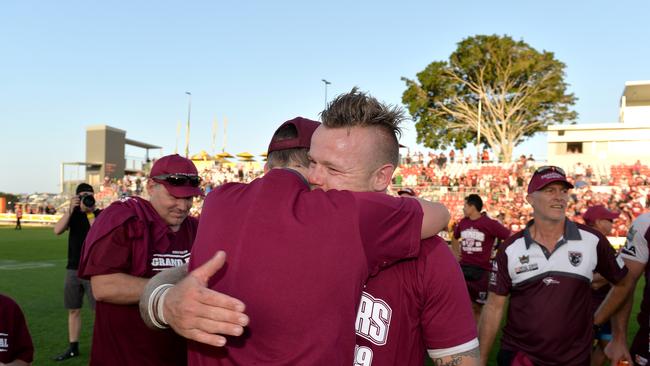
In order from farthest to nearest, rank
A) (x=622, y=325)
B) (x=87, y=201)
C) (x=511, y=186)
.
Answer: (x=511, y=186) → (x=87, y=201) → (x=622, y=325)

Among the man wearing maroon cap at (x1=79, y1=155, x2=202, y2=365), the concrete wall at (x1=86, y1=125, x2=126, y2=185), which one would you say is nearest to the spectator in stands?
the man wearing maroon cap at (x1=79, y1=155, x2=202, y2=365)

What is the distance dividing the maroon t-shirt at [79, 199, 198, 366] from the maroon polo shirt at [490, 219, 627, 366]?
2726 mm

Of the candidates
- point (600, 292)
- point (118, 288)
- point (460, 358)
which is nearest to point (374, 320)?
point (460, 358)

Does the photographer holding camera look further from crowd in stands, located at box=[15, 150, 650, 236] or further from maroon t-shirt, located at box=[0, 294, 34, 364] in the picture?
crowd in stands, located at box=[15, 150, 650, 236]

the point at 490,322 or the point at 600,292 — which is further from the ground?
the point at 490,322

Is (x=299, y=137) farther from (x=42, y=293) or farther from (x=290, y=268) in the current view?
(x=42, y=293)

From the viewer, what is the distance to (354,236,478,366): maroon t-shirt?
6.37ft

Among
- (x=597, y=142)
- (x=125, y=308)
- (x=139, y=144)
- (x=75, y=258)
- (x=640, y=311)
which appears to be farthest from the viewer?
(x=139, y=144)

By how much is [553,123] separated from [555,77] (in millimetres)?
3647

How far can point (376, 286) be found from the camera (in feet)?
6.59

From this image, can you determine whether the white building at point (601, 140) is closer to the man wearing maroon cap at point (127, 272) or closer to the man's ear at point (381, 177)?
the man wearing maroon cap at point (127, 272)

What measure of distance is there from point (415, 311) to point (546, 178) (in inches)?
117

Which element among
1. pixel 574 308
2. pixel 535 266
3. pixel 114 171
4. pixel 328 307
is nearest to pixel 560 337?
pixel 574 308

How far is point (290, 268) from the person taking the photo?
148cm
